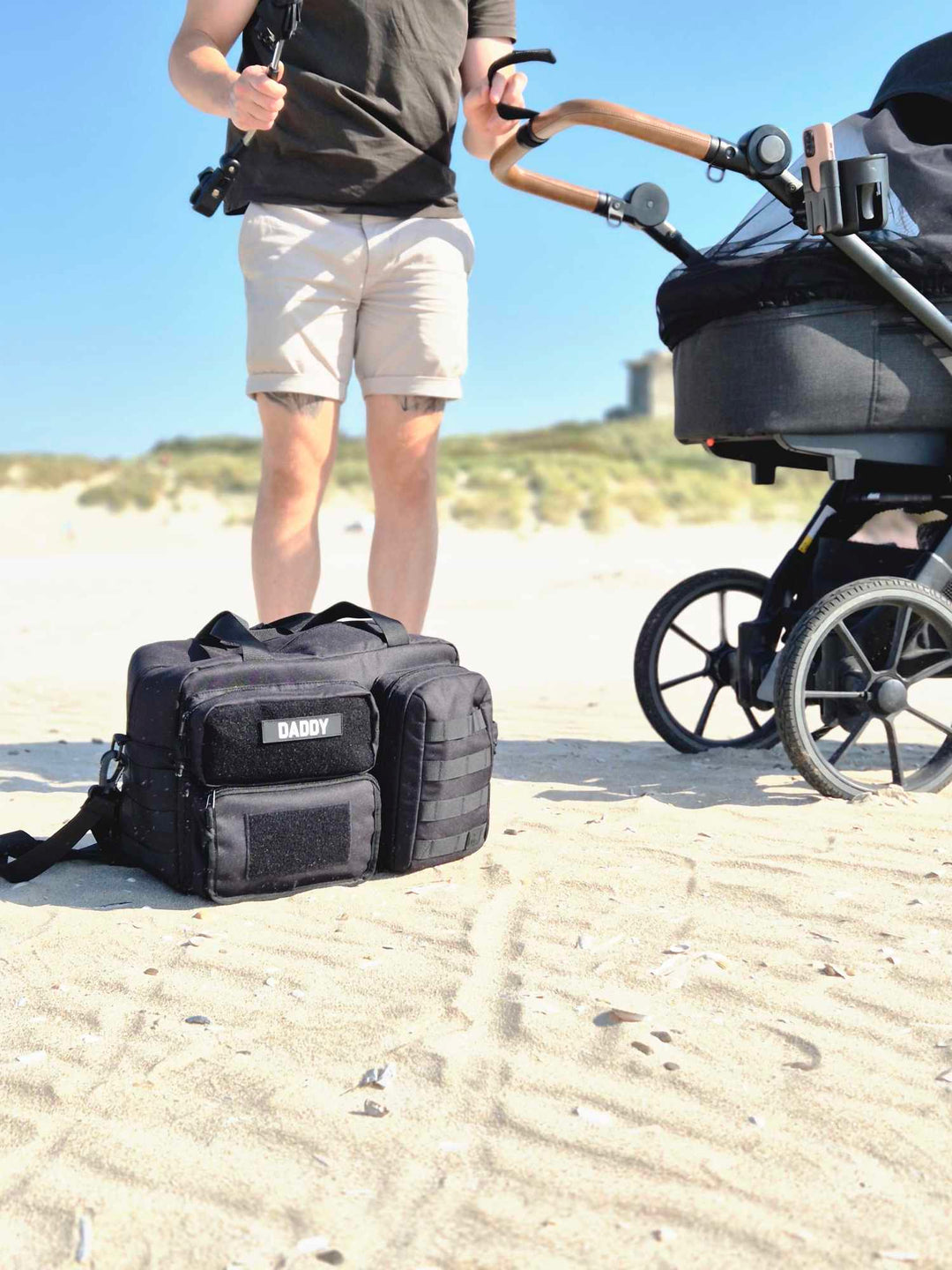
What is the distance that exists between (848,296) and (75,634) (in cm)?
608

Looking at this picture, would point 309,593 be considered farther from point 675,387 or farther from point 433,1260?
point 433,1260

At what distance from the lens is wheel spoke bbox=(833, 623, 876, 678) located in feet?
10.0

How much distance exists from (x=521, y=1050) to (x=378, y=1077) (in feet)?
0.67

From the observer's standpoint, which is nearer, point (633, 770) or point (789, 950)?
point (789, 950)

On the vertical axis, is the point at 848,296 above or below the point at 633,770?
above

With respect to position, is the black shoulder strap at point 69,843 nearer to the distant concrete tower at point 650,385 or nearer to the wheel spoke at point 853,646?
the wheel spoke at point 853,646

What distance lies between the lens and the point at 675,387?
334cm

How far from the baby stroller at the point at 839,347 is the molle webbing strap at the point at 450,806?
76 centimetres

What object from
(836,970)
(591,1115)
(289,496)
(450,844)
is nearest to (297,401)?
(289,496)

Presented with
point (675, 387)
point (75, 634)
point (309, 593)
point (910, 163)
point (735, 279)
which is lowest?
point (75, 634)

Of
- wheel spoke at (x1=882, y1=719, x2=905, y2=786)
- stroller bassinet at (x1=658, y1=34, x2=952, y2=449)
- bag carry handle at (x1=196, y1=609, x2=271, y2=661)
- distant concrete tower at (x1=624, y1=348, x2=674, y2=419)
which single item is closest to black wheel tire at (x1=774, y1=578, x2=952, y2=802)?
wheel spoke at (x1=882, y1=719, x2=905, y2=786)

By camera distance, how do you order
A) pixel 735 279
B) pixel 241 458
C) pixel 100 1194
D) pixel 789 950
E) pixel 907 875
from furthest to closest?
pixel 241 458 → pixel 735 279 → pixel 907 875 → pixel 789 950 → pixel 100 1194

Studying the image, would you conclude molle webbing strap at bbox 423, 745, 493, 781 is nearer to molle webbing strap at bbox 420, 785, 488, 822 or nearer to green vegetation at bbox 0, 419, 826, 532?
molle webbing strap at bbox 420, 785, 488, 822

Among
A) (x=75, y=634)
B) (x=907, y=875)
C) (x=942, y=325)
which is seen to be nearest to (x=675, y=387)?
(x=942, y=325)
